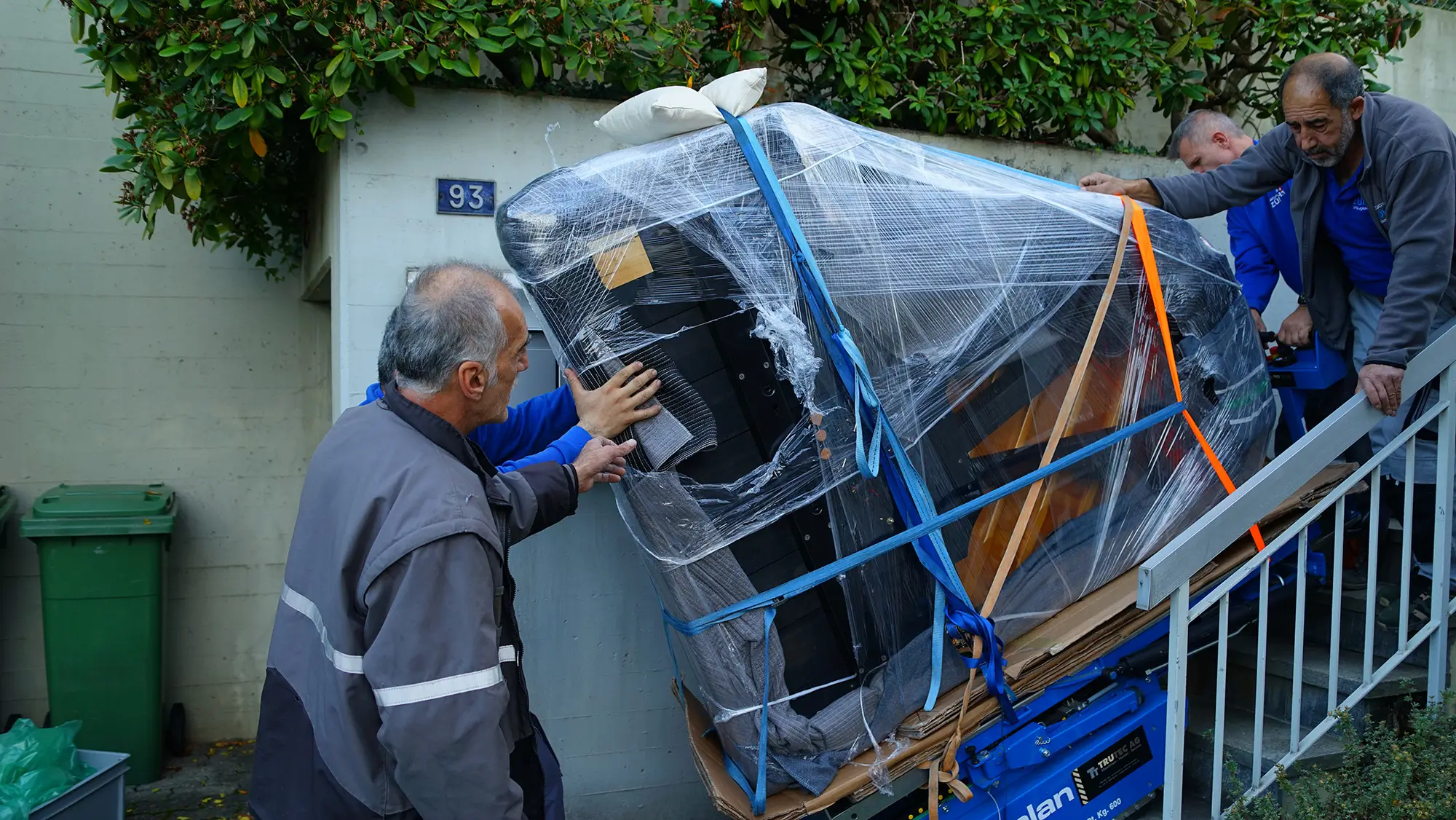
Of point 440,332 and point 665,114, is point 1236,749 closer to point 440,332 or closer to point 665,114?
point 665,114

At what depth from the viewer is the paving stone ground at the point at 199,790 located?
3902mm

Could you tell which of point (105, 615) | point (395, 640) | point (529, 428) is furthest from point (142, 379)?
point (395, 640)

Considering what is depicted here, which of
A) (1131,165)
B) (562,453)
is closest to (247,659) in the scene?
(562,453)

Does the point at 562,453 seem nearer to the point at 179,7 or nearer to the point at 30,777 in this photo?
the point at 179,7

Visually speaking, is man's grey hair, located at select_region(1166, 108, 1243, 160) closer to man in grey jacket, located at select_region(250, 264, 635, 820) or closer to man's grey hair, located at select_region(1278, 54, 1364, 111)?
man's grey hair, located at select_region(1278, 54, 1364, 111)

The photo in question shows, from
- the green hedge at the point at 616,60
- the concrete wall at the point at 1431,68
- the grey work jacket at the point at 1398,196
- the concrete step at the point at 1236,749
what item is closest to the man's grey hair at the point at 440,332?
the green hedge at the point at 616,60

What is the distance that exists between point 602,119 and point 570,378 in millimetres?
701

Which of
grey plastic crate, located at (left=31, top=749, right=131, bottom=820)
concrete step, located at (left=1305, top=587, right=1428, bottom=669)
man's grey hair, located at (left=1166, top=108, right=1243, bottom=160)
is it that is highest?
man's grey hair, located at (left=1166, top=108, right=1243, bottom=160)

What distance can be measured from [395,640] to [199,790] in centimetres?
323

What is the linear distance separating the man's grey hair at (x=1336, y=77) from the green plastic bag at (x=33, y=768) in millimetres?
4355

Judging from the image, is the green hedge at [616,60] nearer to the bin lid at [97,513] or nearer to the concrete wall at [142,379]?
the concrete wall at [142,379]

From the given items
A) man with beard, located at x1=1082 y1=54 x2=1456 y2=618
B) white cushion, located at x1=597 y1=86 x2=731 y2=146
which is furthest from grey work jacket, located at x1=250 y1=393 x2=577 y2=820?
man with beard, located at x1=1082 y1=54 x2=1456 y2=618

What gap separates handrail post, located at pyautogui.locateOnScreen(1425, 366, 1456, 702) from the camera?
2713mm

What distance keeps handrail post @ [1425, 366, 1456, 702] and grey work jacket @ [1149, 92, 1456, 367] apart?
0.67ft
